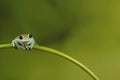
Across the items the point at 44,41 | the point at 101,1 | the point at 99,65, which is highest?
the point at 101,1

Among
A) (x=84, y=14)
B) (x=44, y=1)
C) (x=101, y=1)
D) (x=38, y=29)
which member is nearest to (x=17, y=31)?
(x=38, y=29)

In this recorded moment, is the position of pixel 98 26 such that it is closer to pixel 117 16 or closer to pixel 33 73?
pixel 117 16

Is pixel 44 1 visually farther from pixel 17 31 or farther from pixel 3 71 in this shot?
pixel 3 71

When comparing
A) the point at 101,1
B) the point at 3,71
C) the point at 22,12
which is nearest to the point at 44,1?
the point at 22,12

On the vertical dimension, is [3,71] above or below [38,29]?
below

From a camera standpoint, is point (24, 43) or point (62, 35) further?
point (62, 35)

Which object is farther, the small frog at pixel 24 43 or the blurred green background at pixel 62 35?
the blurred green background at pixel 62 35

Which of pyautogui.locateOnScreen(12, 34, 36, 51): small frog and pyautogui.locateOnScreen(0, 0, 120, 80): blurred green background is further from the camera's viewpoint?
pyautogui.locateOnScreen(0, 0, 120, 80): blurred green background
